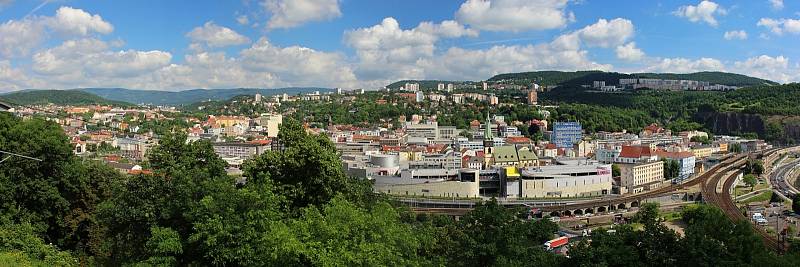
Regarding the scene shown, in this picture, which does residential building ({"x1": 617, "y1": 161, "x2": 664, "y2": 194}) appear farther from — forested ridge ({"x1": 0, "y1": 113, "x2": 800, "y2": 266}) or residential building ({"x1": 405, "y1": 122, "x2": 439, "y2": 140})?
forested ridge ({"x1": 0, "y1": 113, "x2": 800, "y2": 266})

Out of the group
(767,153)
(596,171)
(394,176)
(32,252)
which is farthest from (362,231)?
(767,153)

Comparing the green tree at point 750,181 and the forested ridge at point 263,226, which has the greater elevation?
the forested ridge at point 263,226

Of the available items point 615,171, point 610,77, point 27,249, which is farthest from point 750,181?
point 610,77

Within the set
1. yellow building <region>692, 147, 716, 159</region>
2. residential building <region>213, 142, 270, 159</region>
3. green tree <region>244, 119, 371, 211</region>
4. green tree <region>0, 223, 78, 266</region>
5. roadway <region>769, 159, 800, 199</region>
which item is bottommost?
roadway <region>769, 159, 800, 199</region>

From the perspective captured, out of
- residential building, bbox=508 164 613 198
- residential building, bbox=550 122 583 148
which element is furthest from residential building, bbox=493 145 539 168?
residential building, bbox=550 122 583 148

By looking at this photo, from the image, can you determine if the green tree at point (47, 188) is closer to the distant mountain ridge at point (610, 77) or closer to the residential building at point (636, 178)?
the residential building at point (636, 178)

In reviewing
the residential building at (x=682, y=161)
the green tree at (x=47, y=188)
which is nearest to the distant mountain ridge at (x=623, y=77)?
the residential building at (x=682, y=161)

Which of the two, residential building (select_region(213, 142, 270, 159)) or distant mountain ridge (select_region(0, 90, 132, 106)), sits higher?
distant mountain ridge (select_region(0, 90, 132, 106))

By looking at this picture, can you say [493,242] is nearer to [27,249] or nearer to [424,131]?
[27,249]
